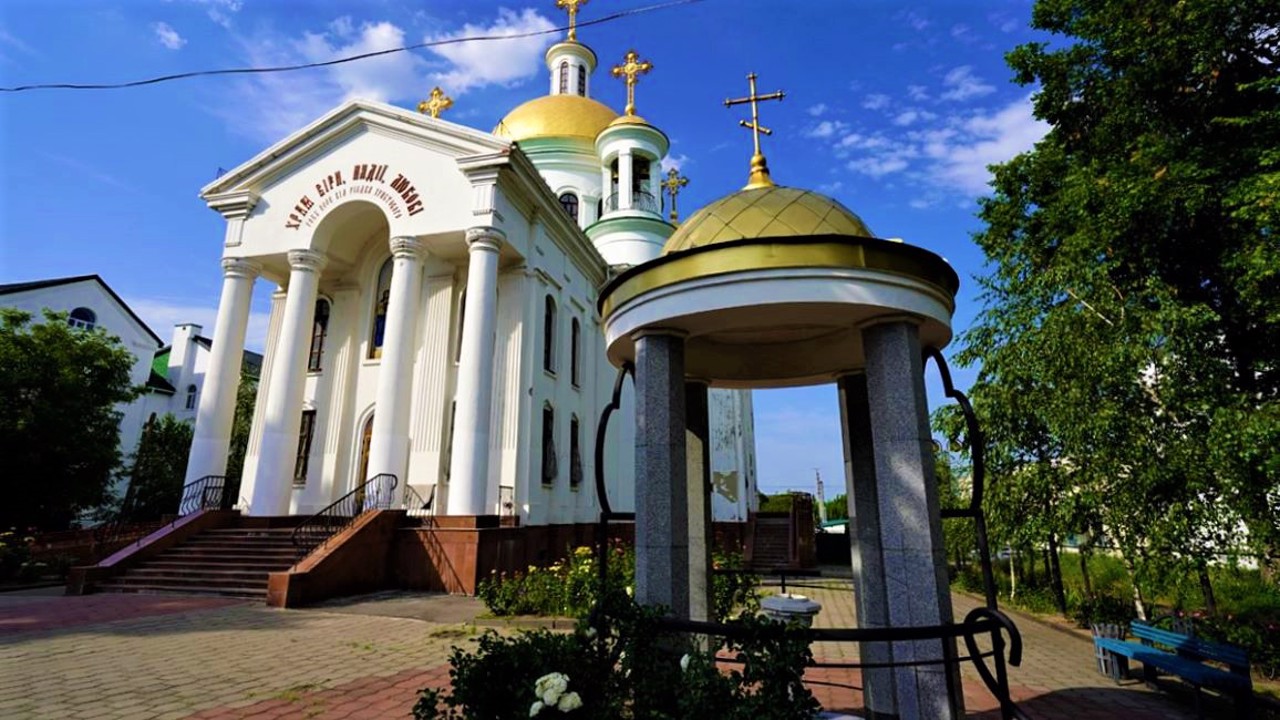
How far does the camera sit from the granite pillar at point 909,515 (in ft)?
11.3

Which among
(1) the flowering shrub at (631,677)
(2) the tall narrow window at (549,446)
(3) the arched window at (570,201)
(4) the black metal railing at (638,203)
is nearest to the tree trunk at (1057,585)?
(1) the flowering shrub at (631,677)

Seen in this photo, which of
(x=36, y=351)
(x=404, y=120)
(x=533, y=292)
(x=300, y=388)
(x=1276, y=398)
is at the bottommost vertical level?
(x=1276, y=398)

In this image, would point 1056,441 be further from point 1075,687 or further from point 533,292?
point 533,292

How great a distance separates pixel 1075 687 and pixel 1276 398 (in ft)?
20.9

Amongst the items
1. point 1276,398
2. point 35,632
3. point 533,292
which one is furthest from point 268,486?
point 1276,398

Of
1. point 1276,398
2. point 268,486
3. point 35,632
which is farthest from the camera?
point 268,486

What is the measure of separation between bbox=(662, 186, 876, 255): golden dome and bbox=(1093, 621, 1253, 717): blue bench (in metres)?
4.86

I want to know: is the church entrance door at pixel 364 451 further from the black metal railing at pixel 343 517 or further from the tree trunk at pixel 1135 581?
the tree trunk at pixel 1135 581

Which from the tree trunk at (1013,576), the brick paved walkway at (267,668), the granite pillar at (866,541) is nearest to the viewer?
the granite pillar at (866,541)

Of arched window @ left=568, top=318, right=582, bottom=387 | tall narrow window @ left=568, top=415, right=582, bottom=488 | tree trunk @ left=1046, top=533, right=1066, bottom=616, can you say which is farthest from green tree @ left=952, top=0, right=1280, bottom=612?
arched window @ left=568, top=318, right=582, bottom=387

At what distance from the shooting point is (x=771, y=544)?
839 inches

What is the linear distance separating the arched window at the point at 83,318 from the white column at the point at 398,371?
21.8 meters

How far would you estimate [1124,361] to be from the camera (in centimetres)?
849

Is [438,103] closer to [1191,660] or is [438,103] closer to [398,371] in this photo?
[398,371]
